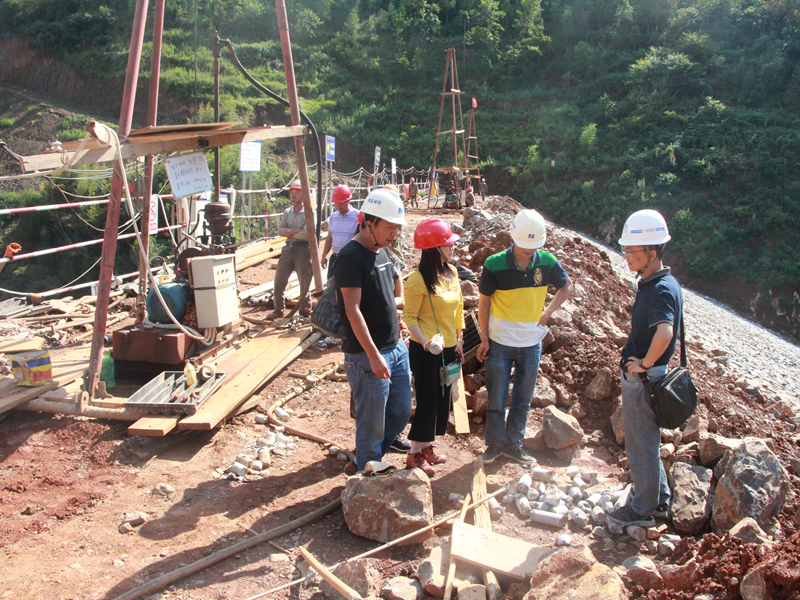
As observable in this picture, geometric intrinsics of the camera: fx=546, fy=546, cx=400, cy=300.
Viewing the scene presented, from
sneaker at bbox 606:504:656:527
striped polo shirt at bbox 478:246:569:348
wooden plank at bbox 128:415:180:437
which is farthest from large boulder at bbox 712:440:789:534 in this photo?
wooden plank at bbox 128:415:180:437

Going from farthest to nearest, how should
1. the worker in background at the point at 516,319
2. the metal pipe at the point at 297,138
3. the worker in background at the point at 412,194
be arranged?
1. the worker in background at the point at 412,194
2. the metal pipe at the point at 297,138
3. the worker in background at the point at 516,319

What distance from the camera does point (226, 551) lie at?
300cm

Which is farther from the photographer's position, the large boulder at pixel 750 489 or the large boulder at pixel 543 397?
the large boulder at pixel 543 397

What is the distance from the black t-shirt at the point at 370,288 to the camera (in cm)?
310

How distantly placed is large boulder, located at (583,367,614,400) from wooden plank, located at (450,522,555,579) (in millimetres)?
2317

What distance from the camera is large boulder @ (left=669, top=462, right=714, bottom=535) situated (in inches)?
124

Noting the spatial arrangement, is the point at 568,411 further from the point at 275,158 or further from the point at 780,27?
the point at 780,27

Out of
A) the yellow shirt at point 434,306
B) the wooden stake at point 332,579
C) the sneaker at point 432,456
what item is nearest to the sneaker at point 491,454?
the sneaker at point 432,456

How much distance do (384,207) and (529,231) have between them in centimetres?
116

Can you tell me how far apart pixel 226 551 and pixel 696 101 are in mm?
43576

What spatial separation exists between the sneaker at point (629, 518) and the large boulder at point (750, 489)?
1.15ft

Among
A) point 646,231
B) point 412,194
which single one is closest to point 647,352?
point 646,231

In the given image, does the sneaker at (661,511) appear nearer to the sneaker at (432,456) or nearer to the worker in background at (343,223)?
the sneaker at (432,456)

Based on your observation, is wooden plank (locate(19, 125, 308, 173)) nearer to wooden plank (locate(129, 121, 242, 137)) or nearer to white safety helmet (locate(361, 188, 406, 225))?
wooden plank (locate(129, 121, 242, 137))
